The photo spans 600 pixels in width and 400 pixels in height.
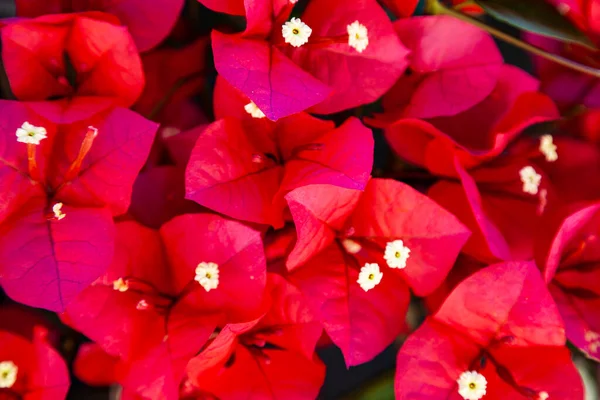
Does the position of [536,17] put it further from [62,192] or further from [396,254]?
[62,192]

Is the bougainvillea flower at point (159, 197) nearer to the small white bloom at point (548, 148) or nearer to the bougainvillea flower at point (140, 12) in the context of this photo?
the bougainvillea flower at point (140, 12)

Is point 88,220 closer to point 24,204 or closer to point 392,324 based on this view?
point 24,204

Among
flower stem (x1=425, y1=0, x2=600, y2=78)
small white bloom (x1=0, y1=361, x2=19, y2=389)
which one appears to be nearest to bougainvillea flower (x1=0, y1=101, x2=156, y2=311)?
small white bloom (x1=0, y1=361, x2=19, y2=389)

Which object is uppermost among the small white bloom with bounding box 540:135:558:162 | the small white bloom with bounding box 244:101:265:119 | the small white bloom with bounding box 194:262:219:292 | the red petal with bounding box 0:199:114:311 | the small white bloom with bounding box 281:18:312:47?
the small white bloom with bounding box 281:18:312:47

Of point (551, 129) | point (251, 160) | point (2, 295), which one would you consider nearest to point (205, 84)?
point (251, 160)

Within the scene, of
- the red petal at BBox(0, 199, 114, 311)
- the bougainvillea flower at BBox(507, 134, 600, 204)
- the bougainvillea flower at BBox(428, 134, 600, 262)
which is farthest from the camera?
the bougainvillea flower at BBox(507, 134, 600, 204)

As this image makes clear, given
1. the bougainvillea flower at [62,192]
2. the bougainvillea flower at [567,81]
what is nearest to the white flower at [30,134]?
the bougainvillea flower at [62,192]

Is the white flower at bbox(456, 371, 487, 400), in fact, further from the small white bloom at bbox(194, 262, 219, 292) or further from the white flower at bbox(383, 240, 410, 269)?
the small white bloom at bbox(194, 262, 219, 292)
